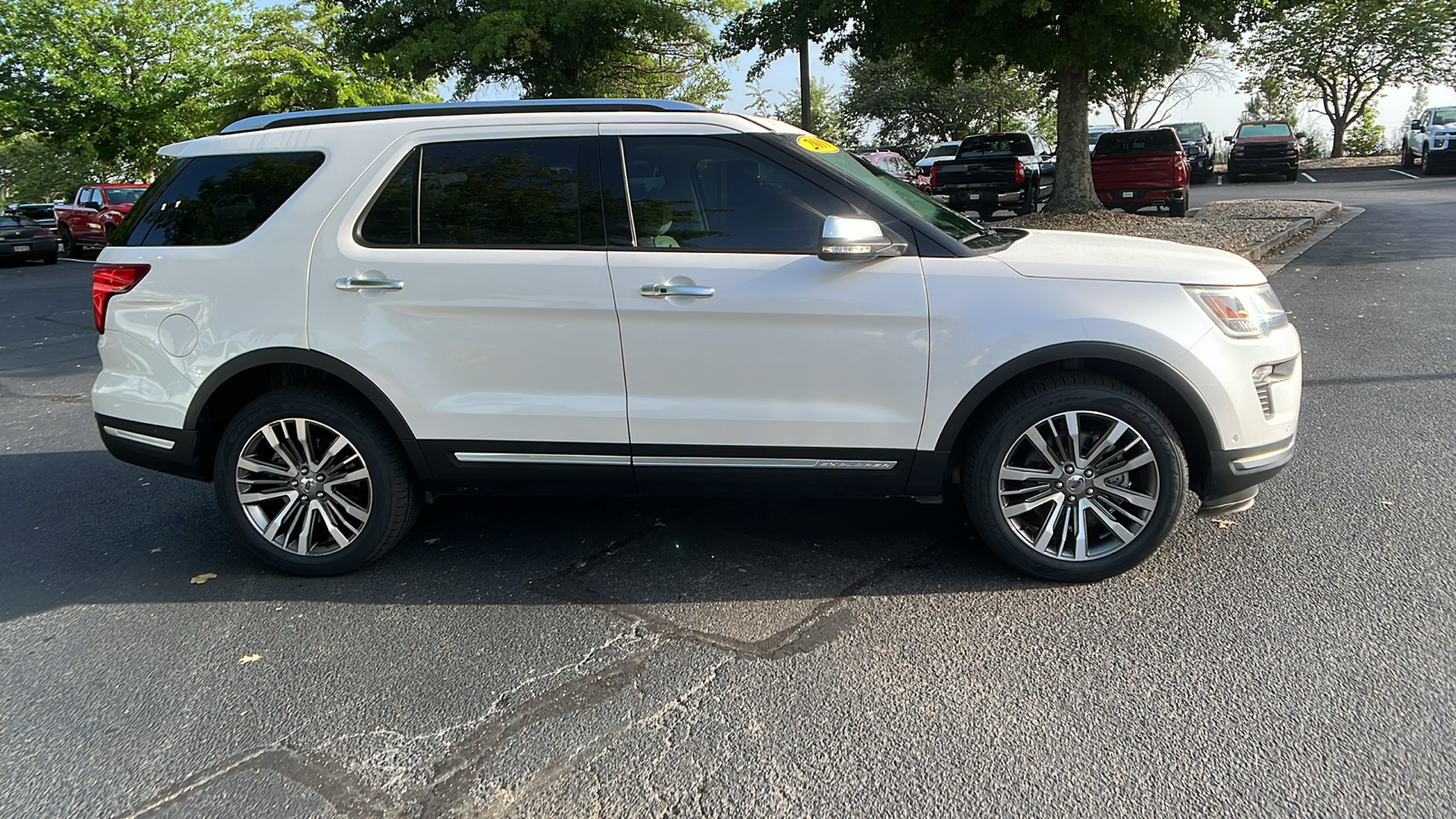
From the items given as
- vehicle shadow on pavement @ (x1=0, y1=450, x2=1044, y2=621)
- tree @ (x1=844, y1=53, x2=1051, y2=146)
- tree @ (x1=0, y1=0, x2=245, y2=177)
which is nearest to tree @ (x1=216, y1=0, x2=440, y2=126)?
tree @ (x1=0, y1=0, x2=245, y2=177)

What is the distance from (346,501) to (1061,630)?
112 inches

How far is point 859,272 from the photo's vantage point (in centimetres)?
371

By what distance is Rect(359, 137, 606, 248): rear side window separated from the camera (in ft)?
12.9

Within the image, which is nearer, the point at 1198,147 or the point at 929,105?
the point at 1198,147

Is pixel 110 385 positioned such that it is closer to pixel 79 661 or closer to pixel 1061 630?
pixel 79 661

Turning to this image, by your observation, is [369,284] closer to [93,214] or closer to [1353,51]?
[93,214]

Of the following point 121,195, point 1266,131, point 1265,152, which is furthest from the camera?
point 1266,131

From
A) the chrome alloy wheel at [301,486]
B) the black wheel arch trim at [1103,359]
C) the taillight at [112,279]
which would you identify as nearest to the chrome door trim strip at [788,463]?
the black wheel arch trim at [1103,359]

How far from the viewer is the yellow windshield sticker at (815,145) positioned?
3947 millimetres

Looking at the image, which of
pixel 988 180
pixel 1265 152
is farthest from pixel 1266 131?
pixel 988 180

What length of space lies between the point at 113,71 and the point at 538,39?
1867cm

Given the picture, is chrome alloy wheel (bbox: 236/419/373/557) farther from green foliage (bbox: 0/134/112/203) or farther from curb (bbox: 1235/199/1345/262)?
green foliage (bbox: 0/134/112/203)

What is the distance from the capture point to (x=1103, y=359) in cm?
371

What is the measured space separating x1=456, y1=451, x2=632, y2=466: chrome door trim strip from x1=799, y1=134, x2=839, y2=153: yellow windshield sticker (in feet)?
4.58
